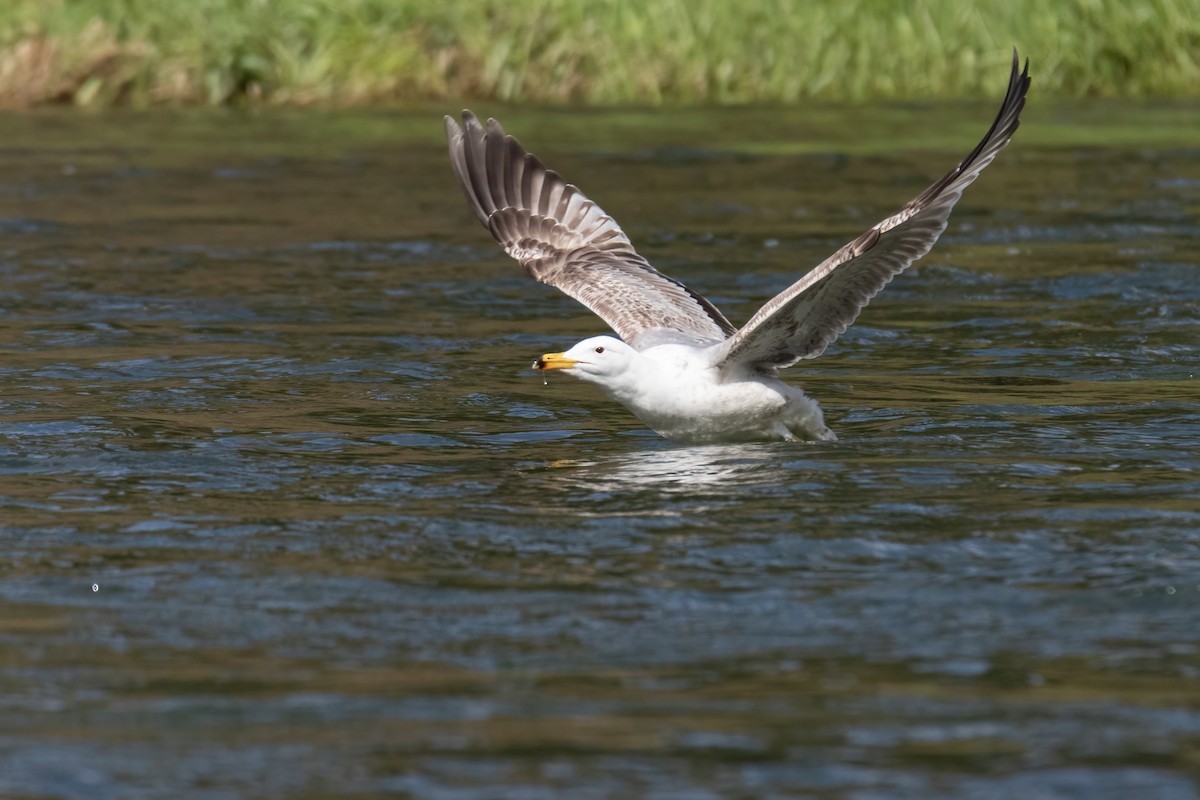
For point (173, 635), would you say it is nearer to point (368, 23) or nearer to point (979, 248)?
point (979, 248)

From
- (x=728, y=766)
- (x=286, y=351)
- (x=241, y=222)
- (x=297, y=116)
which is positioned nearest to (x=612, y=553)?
(x=728, y=766)

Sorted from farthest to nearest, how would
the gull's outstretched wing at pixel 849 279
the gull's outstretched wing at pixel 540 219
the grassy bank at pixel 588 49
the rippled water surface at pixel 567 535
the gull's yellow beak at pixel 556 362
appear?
the grassy bank at pixel 588 49 < the gull's outstretched wing at pixel 540 219 < the gull's yellow beak at pixel 556 362 < the gull's outstretched wing at pixel 849 279 < the rippled water surface at pixel 567 535

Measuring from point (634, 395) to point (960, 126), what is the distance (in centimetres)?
1235

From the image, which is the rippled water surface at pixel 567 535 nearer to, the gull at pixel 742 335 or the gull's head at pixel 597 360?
the gull at pixel 742 335

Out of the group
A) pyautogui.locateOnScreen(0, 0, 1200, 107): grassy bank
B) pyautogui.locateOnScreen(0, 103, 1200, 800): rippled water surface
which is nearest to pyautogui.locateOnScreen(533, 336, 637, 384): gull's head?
pyautogui.locateOnScreen(0, 103, 1200, 800): rippled water surface

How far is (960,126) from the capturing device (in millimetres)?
20062

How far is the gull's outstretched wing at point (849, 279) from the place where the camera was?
7914 millimetres

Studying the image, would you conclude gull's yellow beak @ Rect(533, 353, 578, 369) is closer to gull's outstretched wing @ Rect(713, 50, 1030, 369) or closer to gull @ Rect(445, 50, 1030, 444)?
gull @ Rect(445, 50, 1030, 444)

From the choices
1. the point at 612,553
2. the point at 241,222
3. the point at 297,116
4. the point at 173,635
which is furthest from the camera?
the point at 297,116

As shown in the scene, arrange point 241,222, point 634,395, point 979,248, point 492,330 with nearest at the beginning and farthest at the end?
point 634,395, point 492,330, point 979,248, point 241,222

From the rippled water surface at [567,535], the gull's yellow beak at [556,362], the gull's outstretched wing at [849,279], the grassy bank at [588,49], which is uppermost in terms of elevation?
the grassy bank at [588,49]

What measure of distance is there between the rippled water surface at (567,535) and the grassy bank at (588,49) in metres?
7.51

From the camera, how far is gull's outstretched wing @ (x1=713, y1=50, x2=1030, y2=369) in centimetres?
791

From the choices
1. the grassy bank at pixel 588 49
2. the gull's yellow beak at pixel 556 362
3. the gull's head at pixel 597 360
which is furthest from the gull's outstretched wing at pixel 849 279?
the grassy bank at pixel 588 49
